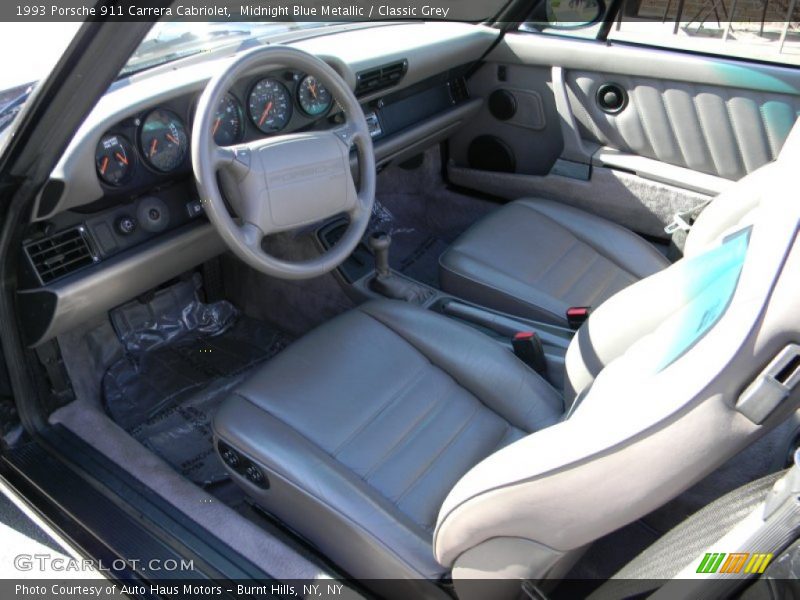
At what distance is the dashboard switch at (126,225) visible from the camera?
176cm

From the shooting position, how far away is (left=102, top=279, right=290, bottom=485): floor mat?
212 centimetres

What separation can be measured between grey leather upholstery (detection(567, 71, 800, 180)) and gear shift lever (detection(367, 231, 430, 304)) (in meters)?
0.89

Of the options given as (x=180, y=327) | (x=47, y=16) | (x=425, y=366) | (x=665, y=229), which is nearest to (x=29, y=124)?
(x=47, y=16)

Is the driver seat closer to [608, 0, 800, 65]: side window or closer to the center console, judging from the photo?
the center console

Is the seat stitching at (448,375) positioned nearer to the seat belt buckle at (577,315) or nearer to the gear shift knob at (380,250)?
the seat belt buckle at (577,315)

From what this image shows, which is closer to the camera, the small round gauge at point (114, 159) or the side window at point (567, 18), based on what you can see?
the small round gauge at point (114, 159)

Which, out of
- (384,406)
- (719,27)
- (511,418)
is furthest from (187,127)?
(719,27)

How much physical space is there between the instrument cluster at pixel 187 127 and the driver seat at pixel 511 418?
537mm

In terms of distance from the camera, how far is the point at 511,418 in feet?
5.33

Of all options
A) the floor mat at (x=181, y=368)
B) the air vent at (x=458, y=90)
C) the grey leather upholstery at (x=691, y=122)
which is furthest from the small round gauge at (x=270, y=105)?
the grey leather upholstery at (x=691, y=122)

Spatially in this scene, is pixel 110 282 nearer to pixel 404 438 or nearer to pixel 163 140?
pixel 163 140

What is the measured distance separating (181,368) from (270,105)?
97cm

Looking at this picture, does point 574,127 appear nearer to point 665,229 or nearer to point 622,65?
point 622,65
